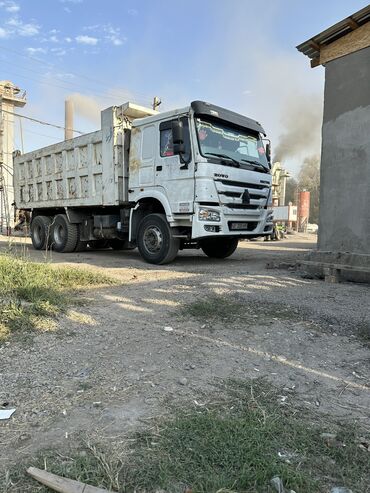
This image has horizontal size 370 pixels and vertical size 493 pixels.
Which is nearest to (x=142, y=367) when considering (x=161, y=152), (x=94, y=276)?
(x=94, y=276)

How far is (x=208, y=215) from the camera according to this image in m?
7.66

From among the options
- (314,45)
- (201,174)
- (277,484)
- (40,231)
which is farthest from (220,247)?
(277,484)

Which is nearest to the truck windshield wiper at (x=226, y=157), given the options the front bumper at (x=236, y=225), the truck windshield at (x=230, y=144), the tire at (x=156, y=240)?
the truck windshield at (x=230, y=144)

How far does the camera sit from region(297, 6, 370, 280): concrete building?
6105 mm

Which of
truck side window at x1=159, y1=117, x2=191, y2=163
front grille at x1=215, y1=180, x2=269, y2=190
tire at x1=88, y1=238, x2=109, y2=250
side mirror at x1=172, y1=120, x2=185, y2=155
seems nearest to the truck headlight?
front grille at x1=215, y1=180, x2=269, y2=190

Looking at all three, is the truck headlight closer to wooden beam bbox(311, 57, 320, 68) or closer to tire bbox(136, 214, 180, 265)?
tire bbox(136, 214, 180, 265)

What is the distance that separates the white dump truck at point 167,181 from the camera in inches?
301

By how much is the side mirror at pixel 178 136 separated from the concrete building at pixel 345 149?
2479 millimetres

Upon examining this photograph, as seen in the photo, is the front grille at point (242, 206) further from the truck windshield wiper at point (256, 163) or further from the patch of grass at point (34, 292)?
the patch of grass at point (34, 292)

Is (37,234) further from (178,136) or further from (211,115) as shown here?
(211,115)

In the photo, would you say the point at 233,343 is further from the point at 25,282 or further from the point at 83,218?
the point at 83,218

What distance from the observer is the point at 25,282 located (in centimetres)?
497

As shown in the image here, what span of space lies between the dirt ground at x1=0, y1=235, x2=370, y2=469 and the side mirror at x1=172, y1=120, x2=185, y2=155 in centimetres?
317

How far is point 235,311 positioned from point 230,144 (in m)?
4.56
